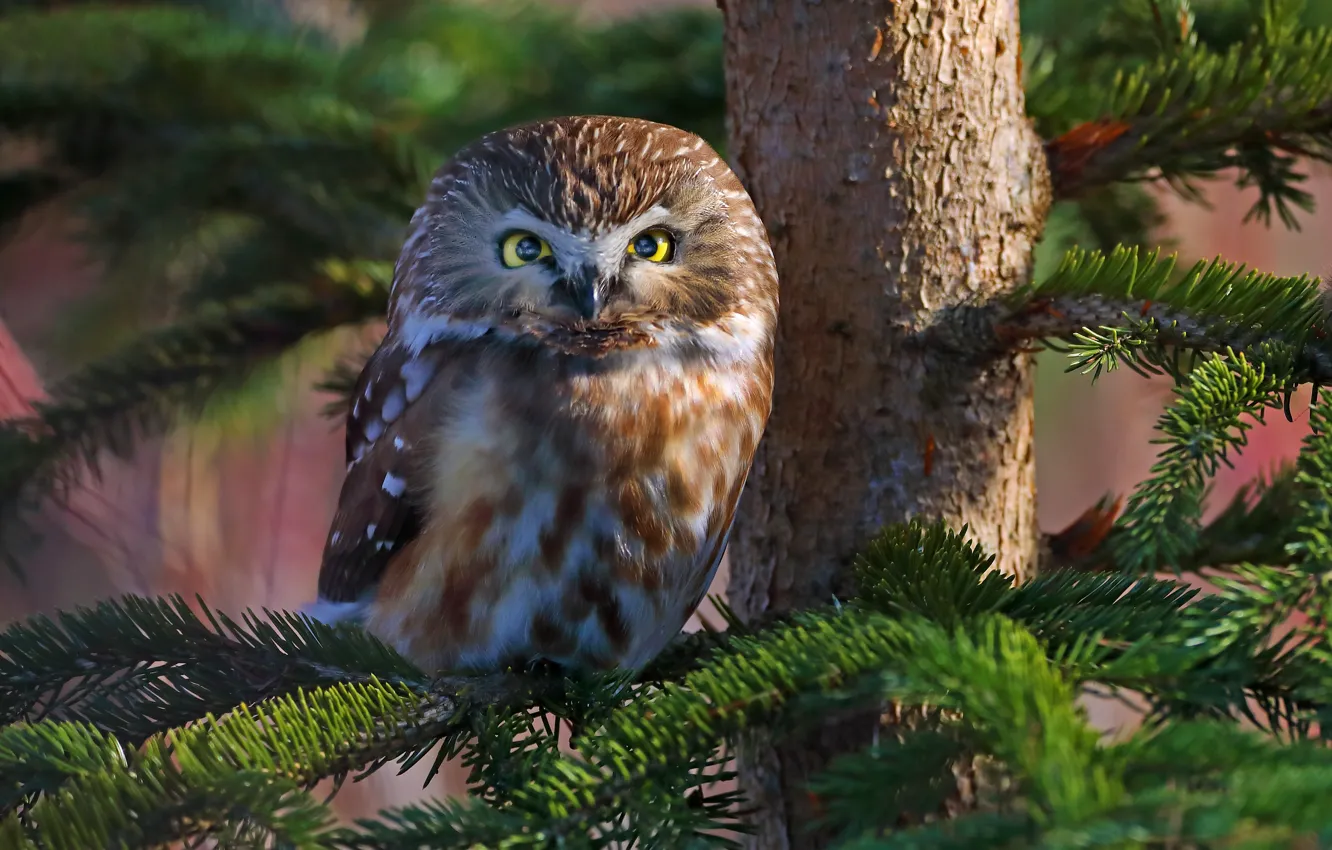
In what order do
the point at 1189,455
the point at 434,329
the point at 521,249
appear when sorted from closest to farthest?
the point at 1189,455, the point at 521,249, the point at 434,329

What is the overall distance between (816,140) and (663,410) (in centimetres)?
59

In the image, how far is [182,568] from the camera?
4.03 meters

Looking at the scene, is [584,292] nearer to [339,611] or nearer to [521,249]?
[521,249]

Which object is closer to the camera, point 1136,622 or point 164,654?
point 1136,622

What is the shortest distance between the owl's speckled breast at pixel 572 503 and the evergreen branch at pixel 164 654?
0.51 meters

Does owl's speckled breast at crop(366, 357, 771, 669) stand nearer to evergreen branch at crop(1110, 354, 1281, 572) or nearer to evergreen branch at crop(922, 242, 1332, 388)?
evergreen branch at crop(922, 242, 1332, 388)

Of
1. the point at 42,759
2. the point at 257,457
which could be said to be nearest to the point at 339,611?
the point at 42,759

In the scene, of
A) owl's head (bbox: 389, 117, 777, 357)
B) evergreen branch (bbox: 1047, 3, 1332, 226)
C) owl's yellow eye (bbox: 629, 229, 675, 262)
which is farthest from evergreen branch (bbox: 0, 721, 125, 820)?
evergreen branch (bbox: 1047, 3, 1332, 226)

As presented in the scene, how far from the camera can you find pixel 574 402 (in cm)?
216

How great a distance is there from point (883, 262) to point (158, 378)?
182 centimetres

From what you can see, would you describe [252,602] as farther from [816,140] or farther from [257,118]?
[816,140]

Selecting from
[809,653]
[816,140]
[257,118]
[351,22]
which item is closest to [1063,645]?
[809,653]

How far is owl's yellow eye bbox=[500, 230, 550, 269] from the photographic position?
7.53 feet

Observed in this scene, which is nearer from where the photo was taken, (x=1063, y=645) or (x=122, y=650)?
(x=1063, y=645)
